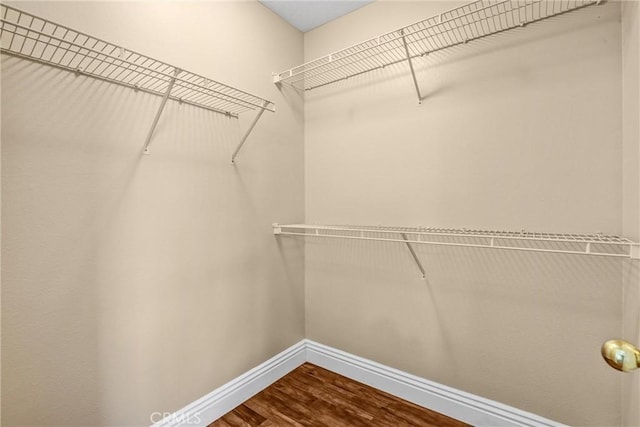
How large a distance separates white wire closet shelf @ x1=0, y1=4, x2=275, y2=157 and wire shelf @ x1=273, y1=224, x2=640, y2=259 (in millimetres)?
831

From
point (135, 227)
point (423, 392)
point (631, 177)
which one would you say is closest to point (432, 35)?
point (631, 177)

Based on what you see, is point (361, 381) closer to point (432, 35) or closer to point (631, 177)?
point (631, 177)

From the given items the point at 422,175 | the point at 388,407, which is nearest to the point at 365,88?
the point at 422,175

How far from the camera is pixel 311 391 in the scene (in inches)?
68.7

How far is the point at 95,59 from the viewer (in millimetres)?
1060

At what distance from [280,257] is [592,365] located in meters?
1.56

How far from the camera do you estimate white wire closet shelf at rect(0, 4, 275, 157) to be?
0.93 meters

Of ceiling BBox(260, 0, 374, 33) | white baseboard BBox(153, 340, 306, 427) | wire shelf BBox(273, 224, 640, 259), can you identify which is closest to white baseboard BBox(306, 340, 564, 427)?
white baseboard BBox(153, 340, 306, 427)

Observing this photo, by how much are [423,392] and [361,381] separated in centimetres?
37

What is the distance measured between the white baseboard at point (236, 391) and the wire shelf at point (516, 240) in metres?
0.79

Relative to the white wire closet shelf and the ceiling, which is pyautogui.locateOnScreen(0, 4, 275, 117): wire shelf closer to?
the white wire closet shelf

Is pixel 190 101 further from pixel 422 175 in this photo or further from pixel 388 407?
pixel 388 407

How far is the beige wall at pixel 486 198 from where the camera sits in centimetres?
122

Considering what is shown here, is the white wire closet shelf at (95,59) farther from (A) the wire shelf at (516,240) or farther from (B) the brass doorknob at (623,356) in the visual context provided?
(B) the brass doorknob at (623,356)
